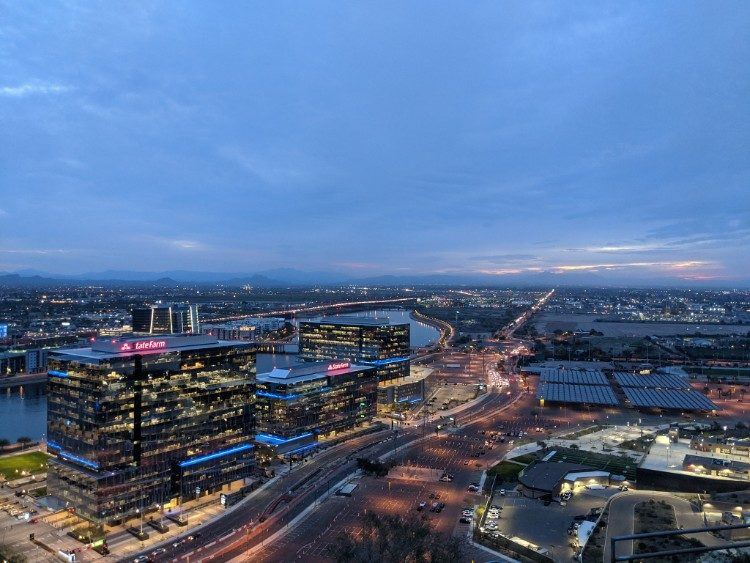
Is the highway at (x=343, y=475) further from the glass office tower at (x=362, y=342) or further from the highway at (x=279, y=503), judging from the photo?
the glass office tower at (x=362, y=342)

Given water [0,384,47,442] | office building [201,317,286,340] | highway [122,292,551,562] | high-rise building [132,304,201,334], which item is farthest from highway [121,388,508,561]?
office building [201,317,286,340]

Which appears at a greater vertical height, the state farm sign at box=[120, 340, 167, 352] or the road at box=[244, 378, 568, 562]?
the state farm sign at box=[120, 340, 167, 352]

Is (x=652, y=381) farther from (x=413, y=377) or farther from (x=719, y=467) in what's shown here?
(x=719, y=467)

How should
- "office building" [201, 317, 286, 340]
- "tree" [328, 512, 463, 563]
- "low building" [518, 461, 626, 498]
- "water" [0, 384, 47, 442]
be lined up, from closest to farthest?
"tree" [328, 512, 463, 563] < "low building" [518, 461, 626, 498] < "water" [0, 384, 47, 442] < "office building" [201, 317, 286, 340]

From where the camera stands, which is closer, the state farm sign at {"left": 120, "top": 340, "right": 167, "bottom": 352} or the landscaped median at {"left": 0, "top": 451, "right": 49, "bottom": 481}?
the state farm sign at {"left": 120, "top": 340, "right": 167, "bottom": 352}

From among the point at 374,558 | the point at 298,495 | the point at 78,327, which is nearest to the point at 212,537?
the point at 298,495

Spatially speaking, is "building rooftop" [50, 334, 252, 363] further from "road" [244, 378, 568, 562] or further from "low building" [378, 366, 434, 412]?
"low building" [378, 366, 434, 412]

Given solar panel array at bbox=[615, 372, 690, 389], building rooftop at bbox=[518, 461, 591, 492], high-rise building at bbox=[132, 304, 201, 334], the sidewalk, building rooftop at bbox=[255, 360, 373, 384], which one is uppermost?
high-rise building at bbox=[132, 304, 201, 334]

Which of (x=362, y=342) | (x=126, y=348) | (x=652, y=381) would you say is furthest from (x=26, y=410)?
(x=652, y=381)

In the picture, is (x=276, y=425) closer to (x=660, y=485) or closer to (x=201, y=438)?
(x=201, y=438)
